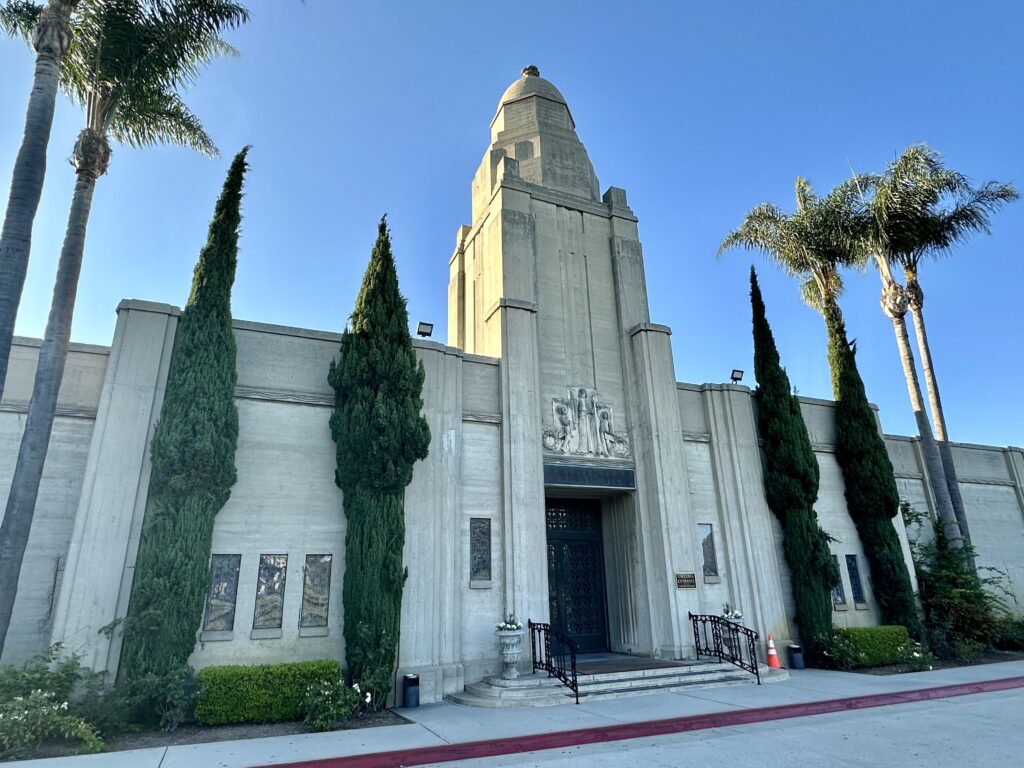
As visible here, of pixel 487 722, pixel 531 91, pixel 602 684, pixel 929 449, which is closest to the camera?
pixel 487 722

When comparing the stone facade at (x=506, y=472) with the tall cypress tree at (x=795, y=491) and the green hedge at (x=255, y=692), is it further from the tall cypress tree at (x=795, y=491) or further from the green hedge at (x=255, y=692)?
the green hedge at (x=255, y=692)

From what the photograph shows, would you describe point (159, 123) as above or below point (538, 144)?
below

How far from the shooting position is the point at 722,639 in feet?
48.3

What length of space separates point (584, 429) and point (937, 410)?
12857mm

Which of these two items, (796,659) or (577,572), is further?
(577,572)

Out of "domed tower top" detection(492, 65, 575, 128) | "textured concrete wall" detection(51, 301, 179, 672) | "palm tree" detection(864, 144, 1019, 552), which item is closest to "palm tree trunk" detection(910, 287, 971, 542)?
"palm tree" detection(864, 144, 1019, 552)

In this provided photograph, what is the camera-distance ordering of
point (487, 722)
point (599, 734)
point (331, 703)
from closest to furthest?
point (599, 734) < point (487, 722) < point (331, 703)

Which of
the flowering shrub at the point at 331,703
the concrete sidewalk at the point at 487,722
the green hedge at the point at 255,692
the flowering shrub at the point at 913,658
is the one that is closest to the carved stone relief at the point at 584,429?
the concrete sidewalk at the point at 487,722

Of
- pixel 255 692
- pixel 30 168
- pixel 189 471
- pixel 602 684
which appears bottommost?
pixel 602 684

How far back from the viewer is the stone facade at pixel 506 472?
37.5 ft

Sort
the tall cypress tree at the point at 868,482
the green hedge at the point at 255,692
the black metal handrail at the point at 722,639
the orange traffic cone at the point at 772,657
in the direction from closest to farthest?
1. the green hedge at the point at 255,692
2. the black metal handrail at the point at 722,639
3. the orange traffic cone at the point at 772,657
4. the tall cypress tree at the point at 868,482

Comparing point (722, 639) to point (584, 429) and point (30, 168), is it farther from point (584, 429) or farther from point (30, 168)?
point (30, 168)

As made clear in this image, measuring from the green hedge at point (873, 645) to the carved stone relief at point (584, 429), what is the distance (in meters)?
7.10

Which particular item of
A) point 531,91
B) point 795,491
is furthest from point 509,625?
point 531,91
